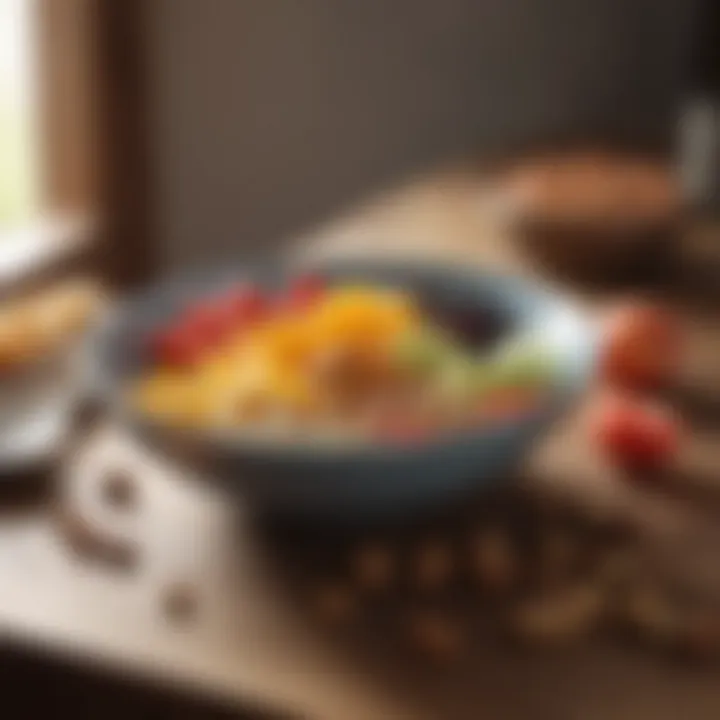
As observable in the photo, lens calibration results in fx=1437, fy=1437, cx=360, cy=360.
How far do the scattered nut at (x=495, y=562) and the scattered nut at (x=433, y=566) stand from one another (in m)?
0.02

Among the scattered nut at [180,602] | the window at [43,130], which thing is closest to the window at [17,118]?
the window at [43,130]

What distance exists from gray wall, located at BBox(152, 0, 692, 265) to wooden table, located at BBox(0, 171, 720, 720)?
109cm

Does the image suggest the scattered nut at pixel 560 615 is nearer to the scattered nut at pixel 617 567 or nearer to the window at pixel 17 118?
the scattered nut at pixel 617 567

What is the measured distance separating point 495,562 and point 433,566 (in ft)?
0.11

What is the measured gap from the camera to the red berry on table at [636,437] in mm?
880

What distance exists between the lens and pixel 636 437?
2.90 feet

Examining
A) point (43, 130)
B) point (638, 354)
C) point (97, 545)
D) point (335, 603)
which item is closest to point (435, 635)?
point (335, 603)

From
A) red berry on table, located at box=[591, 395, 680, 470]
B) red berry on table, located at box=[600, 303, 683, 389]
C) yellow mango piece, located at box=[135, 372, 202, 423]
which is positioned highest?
red berry on table, located at box=[600, 303, 683, 389]

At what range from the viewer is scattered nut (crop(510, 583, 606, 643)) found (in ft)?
2.31

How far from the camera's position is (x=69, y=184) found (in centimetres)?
218

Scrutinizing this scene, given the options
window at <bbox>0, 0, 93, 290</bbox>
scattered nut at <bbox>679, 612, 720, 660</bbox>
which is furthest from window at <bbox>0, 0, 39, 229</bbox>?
scattered nut at <bbox>679, 612, 720, 660</bbox>

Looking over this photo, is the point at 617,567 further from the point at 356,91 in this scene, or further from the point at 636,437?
the point at 356,91

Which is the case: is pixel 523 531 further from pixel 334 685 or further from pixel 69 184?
pixel 69 184

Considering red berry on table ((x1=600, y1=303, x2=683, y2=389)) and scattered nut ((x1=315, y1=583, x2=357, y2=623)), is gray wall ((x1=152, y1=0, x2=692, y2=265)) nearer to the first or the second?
red berry on table ((x1=600, y1=303, x2=683, y2=389))
